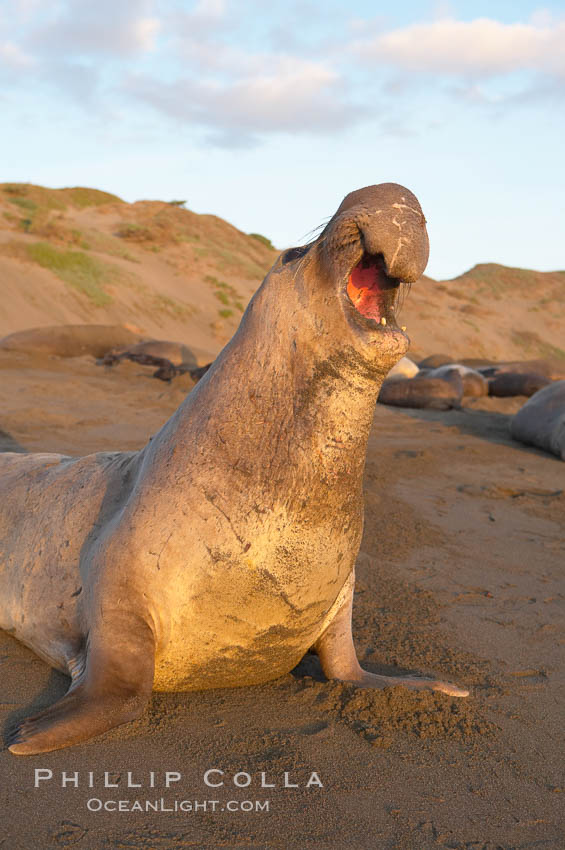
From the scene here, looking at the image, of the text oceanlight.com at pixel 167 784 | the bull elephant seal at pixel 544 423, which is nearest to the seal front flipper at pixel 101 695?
the text oceanlight.com at pixel 167 784

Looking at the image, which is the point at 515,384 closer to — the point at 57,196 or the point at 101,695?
the point at 101,695

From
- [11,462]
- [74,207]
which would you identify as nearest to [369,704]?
[11,462]

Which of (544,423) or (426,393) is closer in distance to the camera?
(544,423)

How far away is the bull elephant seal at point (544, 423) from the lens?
8789 millimetres

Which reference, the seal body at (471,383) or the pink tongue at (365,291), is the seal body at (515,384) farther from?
the pink tongue at (365,291)

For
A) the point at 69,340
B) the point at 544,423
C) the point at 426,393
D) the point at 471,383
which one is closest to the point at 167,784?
the point at 544,423

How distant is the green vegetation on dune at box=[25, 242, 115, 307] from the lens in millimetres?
21500

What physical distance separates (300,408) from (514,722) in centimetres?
133

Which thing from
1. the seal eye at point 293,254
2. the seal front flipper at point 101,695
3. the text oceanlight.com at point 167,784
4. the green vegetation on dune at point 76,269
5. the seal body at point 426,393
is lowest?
the text oceanlight.com at point 167,784

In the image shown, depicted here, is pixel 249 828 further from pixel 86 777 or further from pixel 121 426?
pixel 121 426

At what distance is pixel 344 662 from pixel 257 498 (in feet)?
2.71

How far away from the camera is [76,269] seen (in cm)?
2258

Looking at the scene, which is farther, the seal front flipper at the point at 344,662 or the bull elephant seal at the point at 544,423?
the bull elephant seal at the point at 544,423

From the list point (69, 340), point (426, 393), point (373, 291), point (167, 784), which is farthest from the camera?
point (69, 340)
